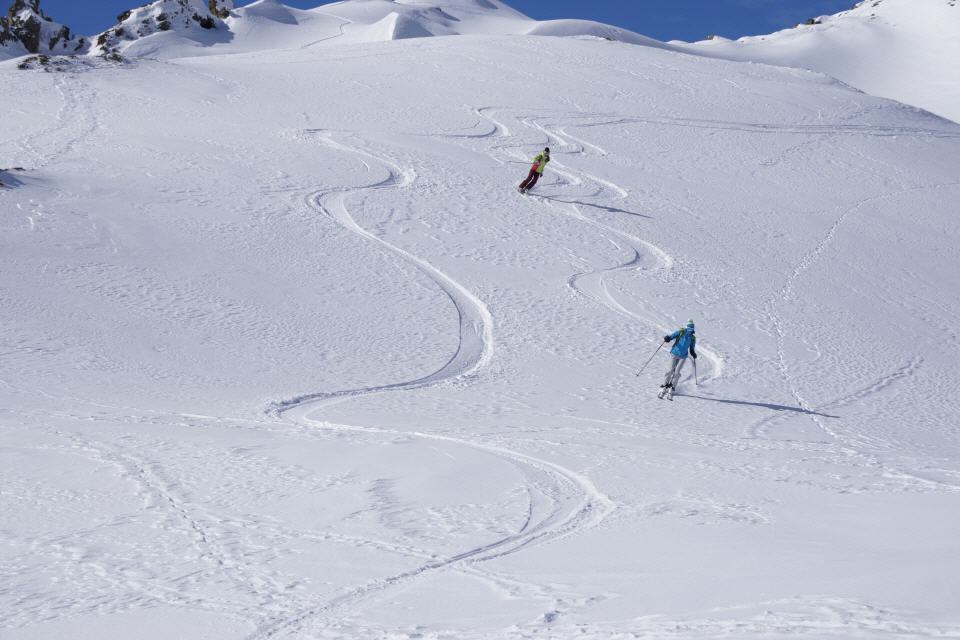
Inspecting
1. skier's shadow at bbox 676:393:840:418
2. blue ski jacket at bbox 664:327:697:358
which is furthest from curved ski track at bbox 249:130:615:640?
skier's shadow at bbox 676:393:840:418

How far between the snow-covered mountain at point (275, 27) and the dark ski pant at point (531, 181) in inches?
2826

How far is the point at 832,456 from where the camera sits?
1103 cm

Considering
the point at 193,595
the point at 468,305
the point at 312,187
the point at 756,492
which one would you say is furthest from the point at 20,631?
the point at 312,187

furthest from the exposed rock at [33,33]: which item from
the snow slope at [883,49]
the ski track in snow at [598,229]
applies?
the ski track in snow at [598,229]

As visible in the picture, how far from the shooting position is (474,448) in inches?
389

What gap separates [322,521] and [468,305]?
10141mm

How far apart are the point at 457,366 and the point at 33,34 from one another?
4460 inches

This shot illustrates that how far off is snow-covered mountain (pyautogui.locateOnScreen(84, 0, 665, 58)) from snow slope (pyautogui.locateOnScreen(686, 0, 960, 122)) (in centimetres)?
2278

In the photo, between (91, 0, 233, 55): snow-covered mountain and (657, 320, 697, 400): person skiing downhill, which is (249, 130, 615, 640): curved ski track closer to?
(657, 320, 697, 400): person skiing downhill

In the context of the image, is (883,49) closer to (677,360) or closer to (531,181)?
(531,181)

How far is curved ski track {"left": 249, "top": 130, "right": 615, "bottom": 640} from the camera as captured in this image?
555 cm

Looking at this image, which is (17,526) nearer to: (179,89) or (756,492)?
(756,492)

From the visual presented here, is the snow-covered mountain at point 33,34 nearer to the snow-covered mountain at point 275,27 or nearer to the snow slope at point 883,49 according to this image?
the snow-covered mountain at point 275,27

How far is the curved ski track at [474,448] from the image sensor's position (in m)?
5.55
